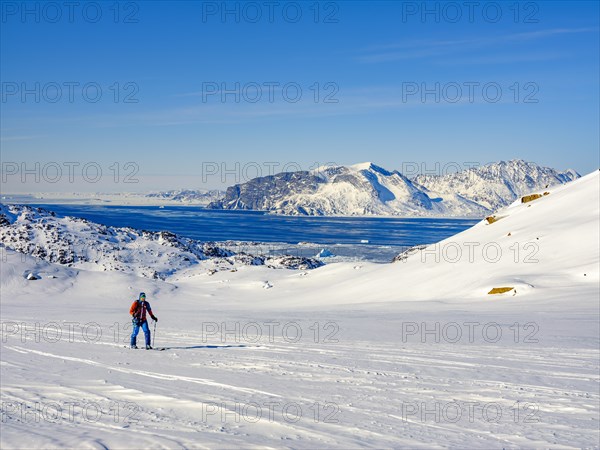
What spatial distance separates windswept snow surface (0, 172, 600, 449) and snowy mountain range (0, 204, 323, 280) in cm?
4489

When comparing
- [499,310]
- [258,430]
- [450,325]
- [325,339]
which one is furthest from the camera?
[499,310]

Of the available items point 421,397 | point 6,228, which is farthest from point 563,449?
point 6,228

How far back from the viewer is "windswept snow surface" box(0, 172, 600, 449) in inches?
302

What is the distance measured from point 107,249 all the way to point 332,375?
241 feet

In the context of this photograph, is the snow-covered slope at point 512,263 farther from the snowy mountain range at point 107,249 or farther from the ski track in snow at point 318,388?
the snowy mountain range at point 107,249

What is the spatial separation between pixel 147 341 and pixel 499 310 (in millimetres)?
14381

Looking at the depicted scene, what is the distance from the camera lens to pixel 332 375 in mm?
11469

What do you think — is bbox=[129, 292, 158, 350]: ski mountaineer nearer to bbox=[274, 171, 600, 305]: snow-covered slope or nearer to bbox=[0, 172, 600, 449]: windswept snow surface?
bbox=[0, 172, 600, 449]: windswept snow surface

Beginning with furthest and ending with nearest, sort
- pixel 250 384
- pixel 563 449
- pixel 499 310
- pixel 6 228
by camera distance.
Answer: pixel 6 228 < pixel 499 310 < pixel 250 384 < pixel 563 449

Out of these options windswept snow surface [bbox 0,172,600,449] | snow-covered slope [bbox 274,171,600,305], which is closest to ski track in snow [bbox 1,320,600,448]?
windswept snow surface [bbox 0,172,600,449]

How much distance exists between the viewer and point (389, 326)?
18688 mm

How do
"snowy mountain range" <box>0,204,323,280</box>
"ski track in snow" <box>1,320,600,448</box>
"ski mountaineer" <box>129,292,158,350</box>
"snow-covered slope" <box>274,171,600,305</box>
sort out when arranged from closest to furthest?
"ski track in snow" <box>1,320,600,448</box> → "ski mountaineer" <box>129,292,158,350</box> → "snow-covered slope" <box>274,171,600,305</box> → "snowy mountain range" <box>0,204,323,280</box>

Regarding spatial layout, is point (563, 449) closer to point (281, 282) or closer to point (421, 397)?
point (421, 397)

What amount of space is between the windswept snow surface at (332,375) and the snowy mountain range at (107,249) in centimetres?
4489
